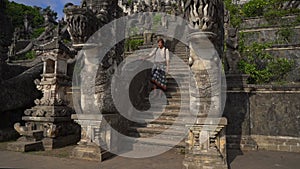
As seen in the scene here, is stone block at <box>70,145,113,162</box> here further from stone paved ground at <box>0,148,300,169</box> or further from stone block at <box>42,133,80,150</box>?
stone block at <box>42,133,80,150</box>

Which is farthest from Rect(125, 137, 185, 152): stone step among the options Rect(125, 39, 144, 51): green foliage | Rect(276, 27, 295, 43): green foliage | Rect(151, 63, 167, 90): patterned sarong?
Rect(276, 27, 295, 43): green foliage

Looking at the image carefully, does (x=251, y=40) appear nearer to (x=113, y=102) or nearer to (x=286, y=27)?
(x=286, y=27)

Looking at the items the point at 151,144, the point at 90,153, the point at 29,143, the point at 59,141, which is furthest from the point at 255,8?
the point at 29,143

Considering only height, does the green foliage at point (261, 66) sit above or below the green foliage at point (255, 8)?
below

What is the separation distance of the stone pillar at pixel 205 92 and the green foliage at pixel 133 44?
13870 millimetres

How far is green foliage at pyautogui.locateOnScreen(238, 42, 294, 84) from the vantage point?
9.67 m

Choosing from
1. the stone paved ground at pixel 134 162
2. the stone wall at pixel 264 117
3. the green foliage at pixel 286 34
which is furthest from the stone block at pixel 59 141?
the green foliage at pixel 286 34

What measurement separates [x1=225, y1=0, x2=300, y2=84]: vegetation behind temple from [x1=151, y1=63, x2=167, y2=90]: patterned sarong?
115 inches

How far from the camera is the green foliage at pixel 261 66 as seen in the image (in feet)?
31.7

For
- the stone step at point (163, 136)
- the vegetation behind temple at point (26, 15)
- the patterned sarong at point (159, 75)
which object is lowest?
the stone step at point (163, 136)

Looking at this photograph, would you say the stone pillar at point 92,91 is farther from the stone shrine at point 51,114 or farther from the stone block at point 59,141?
the stone shrine at point 51,114

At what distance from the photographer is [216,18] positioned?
16.9 ft

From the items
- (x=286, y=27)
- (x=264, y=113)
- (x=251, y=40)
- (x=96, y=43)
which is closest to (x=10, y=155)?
(x=96, y=43)

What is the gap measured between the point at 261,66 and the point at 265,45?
11.6 ft
